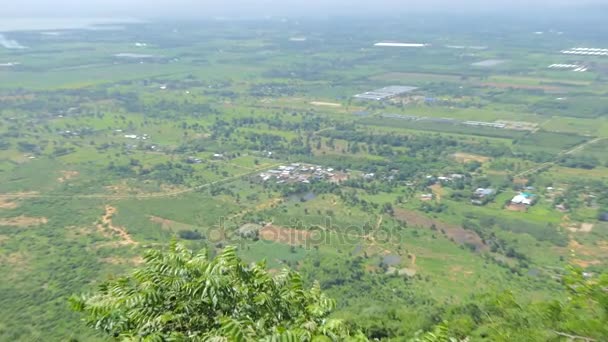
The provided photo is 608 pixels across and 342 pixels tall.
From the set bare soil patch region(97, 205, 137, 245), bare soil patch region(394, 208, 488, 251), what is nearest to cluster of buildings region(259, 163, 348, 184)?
bare soil patch region(394, 208, 488, 251)

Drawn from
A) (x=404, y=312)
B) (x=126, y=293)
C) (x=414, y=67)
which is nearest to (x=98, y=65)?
(x=414, y=67)

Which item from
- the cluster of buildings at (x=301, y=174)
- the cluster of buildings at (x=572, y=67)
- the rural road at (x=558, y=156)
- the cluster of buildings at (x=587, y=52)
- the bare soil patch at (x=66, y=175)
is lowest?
the bare soil patch at (x=66, y=175)

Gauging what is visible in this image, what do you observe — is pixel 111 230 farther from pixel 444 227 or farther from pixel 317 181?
pixel 444 227

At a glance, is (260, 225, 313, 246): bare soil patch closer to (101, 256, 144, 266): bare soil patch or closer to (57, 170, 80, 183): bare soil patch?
(101, 256, 144, 266): bare soil patch

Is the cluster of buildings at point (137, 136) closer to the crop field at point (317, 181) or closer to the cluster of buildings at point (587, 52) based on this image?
the crop field at point (317, 181)

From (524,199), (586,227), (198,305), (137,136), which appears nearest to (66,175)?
(137,136)

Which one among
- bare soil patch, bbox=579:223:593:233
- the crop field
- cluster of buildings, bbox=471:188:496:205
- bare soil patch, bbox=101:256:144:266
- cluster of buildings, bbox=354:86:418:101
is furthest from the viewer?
cluster of buildings, bbox=354:86:418:101

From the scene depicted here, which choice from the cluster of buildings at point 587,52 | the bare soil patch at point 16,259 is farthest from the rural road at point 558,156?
the cluster of buildings at point 587,52
